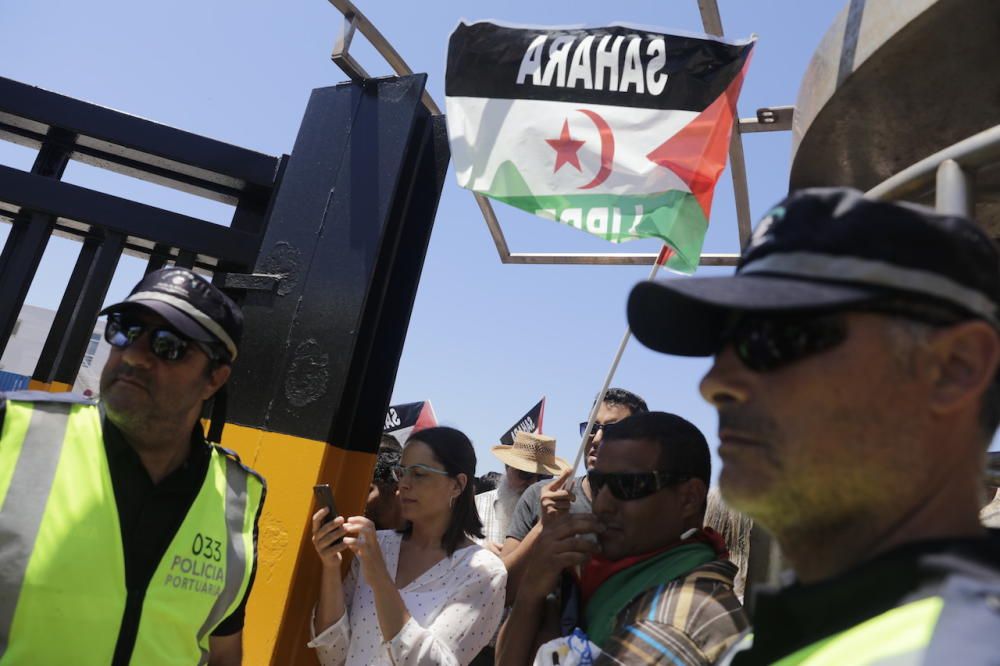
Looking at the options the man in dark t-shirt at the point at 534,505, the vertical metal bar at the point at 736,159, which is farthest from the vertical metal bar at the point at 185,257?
the vertical metal bar at the point at 736,159

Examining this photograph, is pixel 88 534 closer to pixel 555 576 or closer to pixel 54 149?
pixel 555 576

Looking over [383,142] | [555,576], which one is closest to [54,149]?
[383,142]

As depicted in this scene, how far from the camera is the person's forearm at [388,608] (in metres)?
2.71

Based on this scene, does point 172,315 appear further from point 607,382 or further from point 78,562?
point 607,382

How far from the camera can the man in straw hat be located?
5.29 meters

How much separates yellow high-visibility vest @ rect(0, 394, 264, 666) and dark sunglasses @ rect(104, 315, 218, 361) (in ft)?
0.71

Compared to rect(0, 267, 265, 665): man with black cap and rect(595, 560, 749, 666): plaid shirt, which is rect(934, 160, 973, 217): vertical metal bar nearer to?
rect(595, 560, 749, 666): plaid shirt

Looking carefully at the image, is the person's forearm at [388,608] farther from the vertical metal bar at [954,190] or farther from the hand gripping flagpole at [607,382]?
the vertical metal bar at [954,190]

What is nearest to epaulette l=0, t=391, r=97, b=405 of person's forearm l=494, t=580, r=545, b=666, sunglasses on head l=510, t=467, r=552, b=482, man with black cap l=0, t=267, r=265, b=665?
man with black cap l=0, t=267, r=265, b=665

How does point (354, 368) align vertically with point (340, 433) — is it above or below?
above

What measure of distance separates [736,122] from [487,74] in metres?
1.25

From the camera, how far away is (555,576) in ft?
6.89

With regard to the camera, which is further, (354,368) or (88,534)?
(354,368)

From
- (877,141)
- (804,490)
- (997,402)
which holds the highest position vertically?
(877,141)
